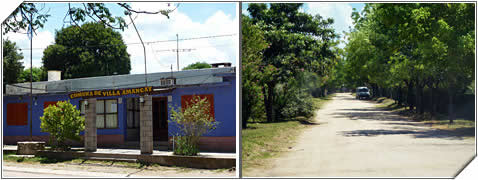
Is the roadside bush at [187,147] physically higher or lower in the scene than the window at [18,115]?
lower

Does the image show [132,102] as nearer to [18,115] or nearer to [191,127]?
[18,115]

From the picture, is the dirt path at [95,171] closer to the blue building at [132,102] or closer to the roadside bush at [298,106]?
the blue building at [132,102]

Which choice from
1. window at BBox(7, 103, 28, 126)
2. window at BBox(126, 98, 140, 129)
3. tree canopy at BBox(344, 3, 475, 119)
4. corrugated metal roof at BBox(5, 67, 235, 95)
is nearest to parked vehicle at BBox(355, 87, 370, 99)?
tree canopy at BBox(344, 3, 475, 119)

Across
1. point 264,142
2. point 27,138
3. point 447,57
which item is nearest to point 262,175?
point 264,142

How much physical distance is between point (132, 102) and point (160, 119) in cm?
134

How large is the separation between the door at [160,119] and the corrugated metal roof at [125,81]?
73 cm

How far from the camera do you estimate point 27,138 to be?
16953mm

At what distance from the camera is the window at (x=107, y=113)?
15711 mm

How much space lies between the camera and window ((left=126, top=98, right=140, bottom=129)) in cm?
1590

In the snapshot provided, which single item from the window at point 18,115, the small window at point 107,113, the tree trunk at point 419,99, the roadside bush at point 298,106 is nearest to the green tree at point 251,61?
the roadside bush at point 298,106

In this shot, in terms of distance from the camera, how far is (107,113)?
1585 cm

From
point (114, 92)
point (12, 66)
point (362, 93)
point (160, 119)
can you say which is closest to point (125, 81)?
point (160, 119)

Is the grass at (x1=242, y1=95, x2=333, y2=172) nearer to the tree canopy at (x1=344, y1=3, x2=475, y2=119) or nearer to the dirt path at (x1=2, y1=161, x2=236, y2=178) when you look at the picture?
the dirt path at (x1=2, y1=161, x2=236, y2=178)

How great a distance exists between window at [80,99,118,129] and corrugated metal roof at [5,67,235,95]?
0.90m
